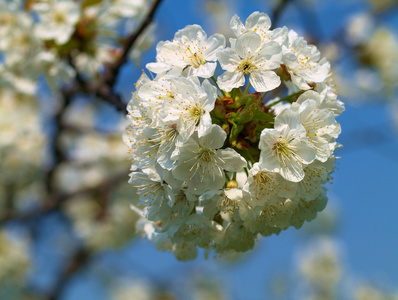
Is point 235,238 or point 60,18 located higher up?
point 235,238

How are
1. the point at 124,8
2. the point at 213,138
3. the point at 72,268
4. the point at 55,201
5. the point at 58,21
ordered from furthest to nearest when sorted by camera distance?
the point at 72,268 < the point at 55,201 < the point at 124,8 < the point at 58,21 < the point at 213,138

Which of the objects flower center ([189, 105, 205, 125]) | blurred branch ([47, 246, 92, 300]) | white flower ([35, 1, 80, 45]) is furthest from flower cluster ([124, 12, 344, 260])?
blurred branch ([47, 246, 92, 300])

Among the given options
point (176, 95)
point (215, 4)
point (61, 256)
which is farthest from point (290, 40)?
point (215, 4)

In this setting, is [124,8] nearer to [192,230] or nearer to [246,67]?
[246,67]

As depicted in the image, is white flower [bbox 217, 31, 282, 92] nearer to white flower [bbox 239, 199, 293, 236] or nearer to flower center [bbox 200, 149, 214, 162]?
flower center [bbox 200, 149, 214, 162]

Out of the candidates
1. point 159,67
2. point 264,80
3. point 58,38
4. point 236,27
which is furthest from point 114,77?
point 264,80

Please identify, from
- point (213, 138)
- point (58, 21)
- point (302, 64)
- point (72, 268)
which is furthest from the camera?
point (72, 268)
